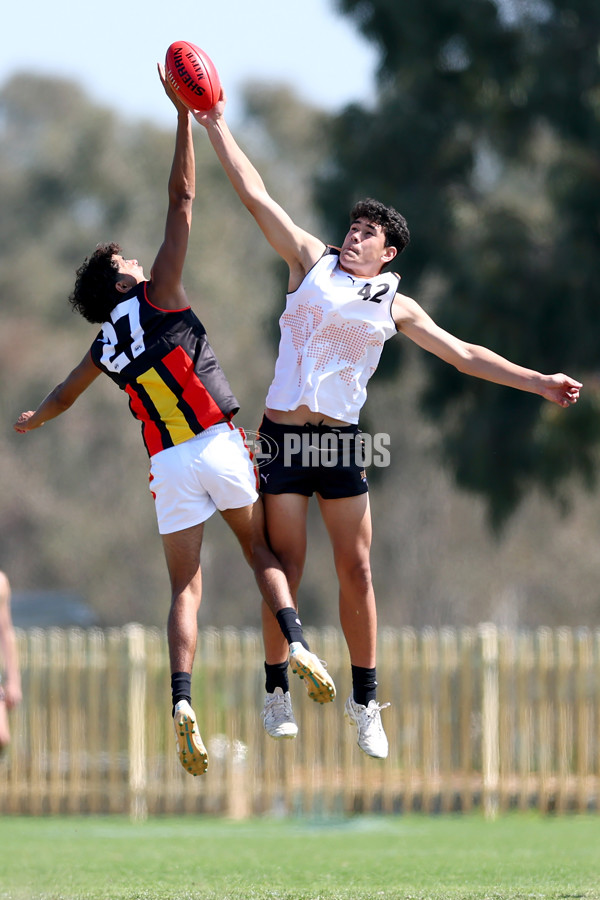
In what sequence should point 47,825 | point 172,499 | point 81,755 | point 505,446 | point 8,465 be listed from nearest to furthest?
point 172,499 < point 47,825 < point 81,755 < point 505,446 < point 8,465

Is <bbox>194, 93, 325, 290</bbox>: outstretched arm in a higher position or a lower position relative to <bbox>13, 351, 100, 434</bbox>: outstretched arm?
higher

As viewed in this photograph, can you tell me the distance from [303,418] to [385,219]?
1171 millimetres

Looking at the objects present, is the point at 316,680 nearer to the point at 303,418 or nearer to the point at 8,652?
the point at 303,418

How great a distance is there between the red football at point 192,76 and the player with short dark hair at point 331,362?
0.30ft

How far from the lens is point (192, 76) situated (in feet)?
22.7

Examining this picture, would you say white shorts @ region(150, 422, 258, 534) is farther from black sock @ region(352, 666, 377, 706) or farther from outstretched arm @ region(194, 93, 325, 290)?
black sock @ region(352, 666, 377, 706)

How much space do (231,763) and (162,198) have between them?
35114 mm

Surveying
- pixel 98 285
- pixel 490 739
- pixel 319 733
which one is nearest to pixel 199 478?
pixel 98 285

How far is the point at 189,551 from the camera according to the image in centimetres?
700

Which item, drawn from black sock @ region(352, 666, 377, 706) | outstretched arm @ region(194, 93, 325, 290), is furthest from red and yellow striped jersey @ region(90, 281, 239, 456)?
black sock @ region(352, 666, 377, 706)

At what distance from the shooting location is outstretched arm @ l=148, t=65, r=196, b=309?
22.1ft

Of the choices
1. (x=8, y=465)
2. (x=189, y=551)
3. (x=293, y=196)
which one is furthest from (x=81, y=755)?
(x=293, y=196)

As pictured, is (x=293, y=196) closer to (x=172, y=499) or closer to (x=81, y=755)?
(x=81, y=755)

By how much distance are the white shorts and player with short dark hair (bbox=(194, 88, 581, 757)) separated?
0.33 m
